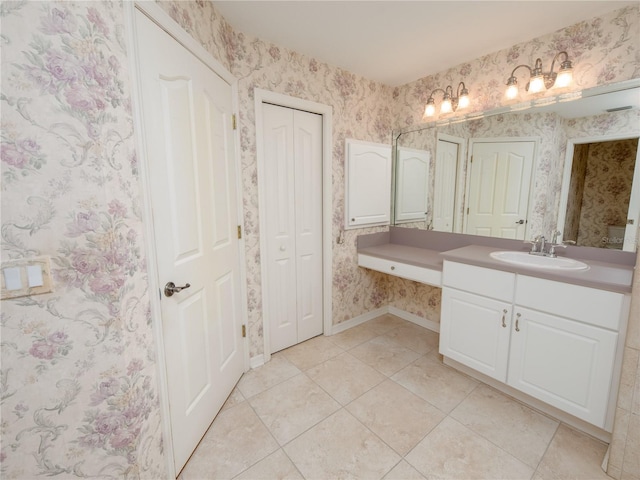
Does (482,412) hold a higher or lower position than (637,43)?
lower

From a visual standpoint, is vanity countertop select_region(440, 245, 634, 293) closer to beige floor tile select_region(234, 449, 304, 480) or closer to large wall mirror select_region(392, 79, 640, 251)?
large wall mirror select_region(392, 79, 640, 251)

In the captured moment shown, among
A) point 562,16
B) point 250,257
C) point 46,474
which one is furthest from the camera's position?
point 250,257

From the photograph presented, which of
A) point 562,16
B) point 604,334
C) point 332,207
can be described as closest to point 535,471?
point 604,334

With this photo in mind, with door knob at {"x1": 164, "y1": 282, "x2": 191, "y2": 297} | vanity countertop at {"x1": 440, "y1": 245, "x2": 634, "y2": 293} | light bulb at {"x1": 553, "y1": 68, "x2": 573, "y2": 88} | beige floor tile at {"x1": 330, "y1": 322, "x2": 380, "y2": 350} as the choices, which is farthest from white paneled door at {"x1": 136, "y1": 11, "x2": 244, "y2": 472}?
light bulb at {"x1": 553, "y1": 68, "x2": 573, "y2": 88}

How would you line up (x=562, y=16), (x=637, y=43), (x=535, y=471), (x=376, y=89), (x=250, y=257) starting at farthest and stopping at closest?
(x=376, y=89)
(x=250, y=257)
(x=562, y=16)
(x=637, y=43)
(x=535, y=471)

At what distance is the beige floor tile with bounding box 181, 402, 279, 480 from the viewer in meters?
1.33

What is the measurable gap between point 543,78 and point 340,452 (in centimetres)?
260

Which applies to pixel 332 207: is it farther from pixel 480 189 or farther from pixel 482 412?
pixel 482 412

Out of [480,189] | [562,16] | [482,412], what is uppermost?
[562,16]

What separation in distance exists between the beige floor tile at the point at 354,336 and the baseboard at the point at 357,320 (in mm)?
34

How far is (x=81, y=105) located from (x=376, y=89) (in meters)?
2.41

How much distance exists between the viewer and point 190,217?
1359mm

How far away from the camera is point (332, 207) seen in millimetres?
2428

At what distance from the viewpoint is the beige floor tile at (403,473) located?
1283 mm
